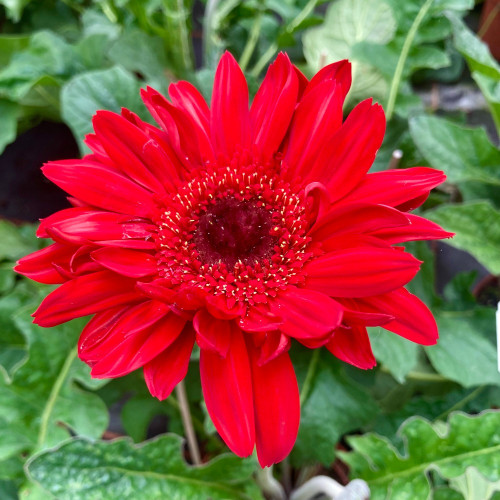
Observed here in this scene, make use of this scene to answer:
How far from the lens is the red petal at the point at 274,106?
406 millimetres

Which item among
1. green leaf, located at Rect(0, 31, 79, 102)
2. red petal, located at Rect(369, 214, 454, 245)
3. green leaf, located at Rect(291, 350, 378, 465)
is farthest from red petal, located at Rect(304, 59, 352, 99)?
green leaf, located at Rect(0, 31, 79, 102)

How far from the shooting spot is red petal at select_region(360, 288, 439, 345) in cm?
36

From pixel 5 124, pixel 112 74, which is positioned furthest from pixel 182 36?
pixel 5 124

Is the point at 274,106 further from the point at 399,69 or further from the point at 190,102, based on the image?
the point at 399,69

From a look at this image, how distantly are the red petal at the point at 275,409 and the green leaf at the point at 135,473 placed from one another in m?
0.19

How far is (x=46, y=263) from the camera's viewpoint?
40 cm

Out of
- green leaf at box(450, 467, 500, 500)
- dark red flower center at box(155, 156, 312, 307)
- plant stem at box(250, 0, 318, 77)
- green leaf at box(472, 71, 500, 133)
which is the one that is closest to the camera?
dark red flower center at box(155, 156, 312, 307)

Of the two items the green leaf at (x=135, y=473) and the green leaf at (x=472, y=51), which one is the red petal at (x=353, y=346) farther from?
the green leaf at (x=472, y=51)

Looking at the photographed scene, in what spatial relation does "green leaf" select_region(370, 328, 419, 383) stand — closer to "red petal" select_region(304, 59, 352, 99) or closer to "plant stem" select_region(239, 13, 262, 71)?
"red petal" select_region(304, 59, 352, 99)

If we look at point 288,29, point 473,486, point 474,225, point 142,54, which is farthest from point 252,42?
point 473,486

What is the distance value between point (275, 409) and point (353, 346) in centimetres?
6

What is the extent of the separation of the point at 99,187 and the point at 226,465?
0.29m

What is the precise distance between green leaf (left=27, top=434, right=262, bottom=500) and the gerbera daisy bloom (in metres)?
0.14

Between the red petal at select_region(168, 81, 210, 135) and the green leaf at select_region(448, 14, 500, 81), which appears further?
the green leaf at select_region(448, 14, 500, 81)
